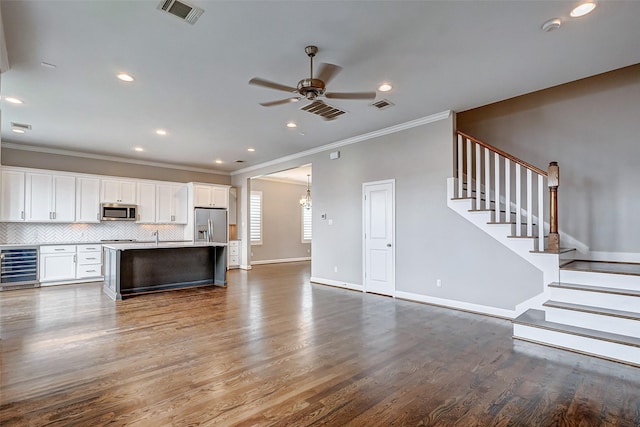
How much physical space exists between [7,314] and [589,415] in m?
6.67

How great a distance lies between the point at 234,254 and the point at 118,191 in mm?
3504

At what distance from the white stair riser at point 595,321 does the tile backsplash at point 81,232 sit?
8.55 m

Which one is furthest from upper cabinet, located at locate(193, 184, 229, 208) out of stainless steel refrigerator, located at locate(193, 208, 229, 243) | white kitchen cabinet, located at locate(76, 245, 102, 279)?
white kitchen cabinet, located at locate(76, 245, 102, 279)

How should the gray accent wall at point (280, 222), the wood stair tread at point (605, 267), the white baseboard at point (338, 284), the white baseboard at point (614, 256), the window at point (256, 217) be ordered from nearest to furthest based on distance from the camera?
the wood stair tread at point (605, 267) < the white baseboard at point (614, 256) < the white baseboard at point (338, 284) < the window at point (256, 217) < the gray accent wall at point (280, 222)

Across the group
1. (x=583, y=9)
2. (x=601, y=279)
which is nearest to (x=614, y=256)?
(x=601, y=279)

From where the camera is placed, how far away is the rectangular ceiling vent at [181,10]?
2600 millimetres

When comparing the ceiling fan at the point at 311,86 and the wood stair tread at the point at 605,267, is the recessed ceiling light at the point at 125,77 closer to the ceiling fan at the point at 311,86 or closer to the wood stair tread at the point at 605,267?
the ceiling fan at the point at 311,86

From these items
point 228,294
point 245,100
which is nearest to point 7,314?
point 228,294

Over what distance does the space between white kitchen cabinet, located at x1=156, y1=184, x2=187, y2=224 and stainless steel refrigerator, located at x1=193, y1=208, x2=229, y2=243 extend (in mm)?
461

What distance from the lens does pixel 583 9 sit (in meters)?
2.69

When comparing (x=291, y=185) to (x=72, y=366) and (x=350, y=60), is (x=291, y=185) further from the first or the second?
(x=72, y=366)

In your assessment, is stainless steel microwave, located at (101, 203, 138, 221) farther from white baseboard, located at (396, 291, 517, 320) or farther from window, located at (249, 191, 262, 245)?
white baseboard, located at (396, 291, 517, 320)

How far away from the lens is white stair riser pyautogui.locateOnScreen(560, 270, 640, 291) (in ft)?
11.6

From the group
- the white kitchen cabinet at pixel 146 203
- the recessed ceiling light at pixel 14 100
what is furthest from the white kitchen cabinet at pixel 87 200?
the recessed ceiling light at pixel 14 100
